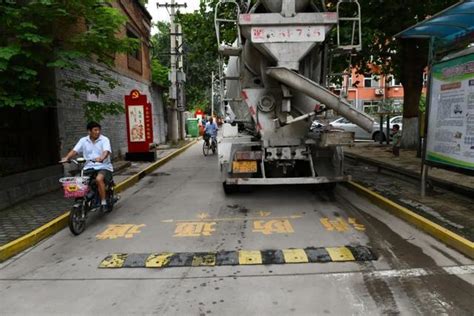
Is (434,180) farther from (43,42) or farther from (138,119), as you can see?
(138,119)

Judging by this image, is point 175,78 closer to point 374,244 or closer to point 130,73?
point 130,73

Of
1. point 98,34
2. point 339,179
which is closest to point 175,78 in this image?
point 98,34

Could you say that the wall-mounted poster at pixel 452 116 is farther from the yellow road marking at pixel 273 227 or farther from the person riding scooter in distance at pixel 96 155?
the person riding scooter in distance at pixel 96 155

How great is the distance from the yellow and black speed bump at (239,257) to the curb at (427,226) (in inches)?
42.2

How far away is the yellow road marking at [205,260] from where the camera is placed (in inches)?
207

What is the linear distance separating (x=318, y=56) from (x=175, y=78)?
53.3 feet

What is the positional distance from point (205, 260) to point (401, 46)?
12863mm

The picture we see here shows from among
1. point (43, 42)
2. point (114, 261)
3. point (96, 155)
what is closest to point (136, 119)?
point (43, 42)

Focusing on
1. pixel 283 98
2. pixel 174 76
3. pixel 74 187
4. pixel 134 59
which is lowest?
pixel 74 187

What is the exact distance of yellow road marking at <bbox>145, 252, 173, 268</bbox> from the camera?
17.3 feet

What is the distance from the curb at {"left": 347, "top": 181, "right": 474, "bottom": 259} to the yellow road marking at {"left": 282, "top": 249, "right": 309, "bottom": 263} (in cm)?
189

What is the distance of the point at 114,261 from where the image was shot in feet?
17.9

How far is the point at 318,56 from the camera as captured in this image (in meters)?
8.23

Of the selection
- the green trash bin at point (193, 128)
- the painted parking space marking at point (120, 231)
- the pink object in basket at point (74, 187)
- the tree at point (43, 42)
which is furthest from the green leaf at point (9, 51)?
the green trash bin at point (193, 128)
